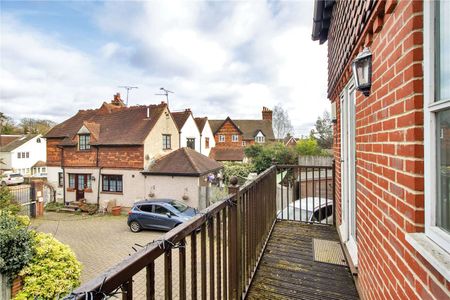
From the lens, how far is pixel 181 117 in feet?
67.0

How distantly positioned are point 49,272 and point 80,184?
1351 centimetres

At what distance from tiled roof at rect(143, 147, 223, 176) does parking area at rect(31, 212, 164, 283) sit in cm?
356

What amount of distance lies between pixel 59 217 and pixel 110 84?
11184 mm

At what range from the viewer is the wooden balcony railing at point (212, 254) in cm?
92

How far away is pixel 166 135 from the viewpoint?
1727 centimetres

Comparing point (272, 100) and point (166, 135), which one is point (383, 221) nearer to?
point (166, 135)

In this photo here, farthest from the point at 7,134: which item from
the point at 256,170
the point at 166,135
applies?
the point at 256,170

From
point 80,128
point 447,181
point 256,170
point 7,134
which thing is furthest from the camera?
point 7,134

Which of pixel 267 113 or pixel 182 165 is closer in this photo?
pixel 182 165

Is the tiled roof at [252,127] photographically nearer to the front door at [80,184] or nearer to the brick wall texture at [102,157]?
the brick wall texture at [102,157]

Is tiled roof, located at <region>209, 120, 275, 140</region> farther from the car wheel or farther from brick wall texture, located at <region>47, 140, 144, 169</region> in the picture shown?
the car wheel

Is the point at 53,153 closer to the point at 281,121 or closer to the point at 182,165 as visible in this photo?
the point at 182,165

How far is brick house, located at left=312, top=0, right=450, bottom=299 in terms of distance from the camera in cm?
101

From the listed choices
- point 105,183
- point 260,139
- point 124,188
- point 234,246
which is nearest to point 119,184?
point 124,188
